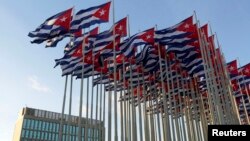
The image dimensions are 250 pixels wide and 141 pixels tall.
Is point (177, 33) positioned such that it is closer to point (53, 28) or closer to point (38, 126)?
point (53, 28)

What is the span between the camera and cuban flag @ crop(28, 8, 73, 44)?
28469 mm

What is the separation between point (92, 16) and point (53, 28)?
12.3ft

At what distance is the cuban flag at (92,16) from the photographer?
28.1m

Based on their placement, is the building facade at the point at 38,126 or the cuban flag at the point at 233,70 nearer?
the cuban flag at the point at 233,70

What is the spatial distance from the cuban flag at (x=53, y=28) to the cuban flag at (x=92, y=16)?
89cm

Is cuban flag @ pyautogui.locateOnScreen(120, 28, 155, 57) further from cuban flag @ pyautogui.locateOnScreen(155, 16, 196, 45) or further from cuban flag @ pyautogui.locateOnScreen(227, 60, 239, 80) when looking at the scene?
cuban flag @ pyautogui.locateOnScreen(227, 60, 239, 80)

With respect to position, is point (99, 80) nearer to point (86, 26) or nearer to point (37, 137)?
point (86, 26)

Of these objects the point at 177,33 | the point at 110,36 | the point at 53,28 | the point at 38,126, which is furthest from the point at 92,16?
the point at 38,126

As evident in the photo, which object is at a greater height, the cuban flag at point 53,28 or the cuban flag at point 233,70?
the cuban flag at point 53,28

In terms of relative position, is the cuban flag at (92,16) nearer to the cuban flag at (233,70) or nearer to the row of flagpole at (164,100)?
the row of flagpole at (164,100)

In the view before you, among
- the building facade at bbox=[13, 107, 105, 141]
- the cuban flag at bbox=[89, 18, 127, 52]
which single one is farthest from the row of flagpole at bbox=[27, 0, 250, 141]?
the building facade at bbox=[13, 107, 105, 141]

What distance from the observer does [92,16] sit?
92.5ft

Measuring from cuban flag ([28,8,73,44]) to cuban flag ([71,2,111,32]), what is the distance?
0.89m

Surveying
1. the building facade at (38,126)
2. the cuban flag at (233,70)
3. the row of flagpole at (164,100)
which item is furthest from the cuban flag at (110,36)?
the building facade at (38,126)
